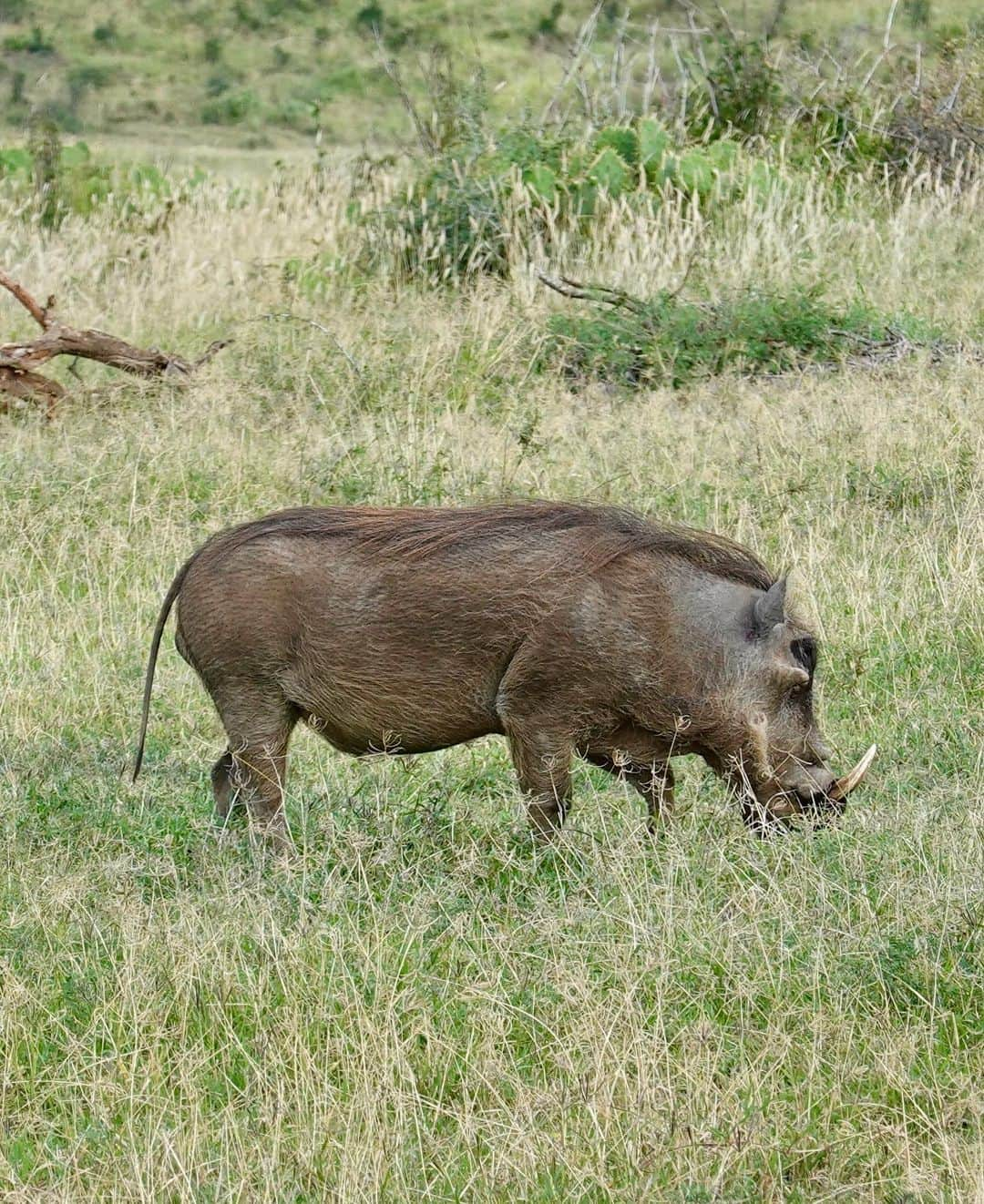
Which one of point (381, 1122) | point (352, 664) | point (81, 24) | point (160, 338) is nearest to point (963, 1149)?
point (381, 1122)

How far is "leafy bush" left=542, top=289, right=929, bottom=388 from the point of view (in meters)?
8.80

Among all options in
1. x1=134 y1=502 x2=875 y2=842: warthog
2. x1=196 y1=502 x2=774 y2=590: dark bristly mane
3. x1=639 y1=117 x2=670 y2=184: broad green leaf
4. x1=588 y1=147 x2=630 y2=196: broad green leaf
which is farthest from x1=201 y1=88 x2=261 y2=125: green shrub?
x1=134 y1=502 x2=875 y2=842: warthog

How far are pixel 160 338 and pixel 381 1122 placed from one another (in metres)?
7.38

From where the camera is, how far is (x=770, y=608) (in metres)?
4.43

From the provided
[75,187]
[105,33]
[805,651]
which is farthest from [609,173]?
[105,33]

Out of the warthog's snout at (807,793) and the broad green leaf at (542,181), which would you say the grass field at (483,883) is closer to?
the warthog's snout at (807,793)

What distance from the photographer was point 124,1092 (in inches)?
128

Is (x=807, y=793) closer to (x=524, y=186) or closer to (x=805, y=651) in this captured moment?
(x=805, y=651)

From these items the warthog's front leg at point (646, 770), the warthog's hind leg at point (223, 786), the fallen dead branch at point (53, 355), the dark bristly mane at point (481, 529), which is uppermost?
the dark bristly mane at point (481, 529)

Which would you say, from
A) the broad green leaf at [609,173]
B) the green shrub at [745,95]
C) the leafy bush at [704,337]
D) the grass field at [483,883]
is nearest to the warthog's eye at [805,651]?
the grass field at [483,883]

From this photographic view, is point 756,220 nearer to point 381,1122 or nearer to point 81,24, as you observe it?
point 381,1122

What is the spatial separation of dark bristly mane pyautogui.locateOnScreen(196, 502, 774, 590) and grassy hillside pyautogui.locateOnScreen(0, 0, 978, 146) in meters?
17.6

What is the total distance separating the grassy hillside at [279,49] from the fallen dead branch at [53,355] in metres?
13.7

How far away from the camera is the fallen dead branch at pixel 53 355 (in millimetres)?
8305
